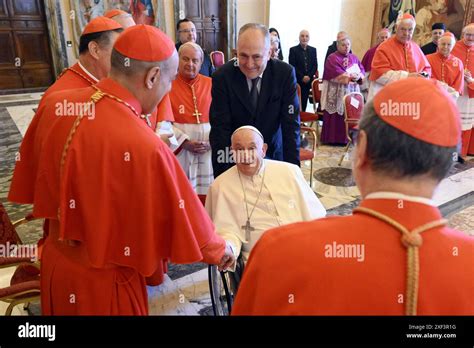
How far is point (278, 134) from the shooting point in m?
3.12

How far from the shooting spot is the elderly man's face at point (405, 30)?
5.38 metres

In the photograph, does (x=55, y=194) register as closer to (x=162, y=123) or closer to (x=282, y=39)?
(x=162, y=123)

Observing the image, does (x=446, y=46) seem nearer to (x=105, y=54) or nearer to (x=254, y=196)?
(x=254, y=196)

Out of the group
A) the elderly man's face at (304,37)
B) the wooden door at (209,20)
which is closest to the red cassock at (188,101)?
the elderly man's face at (304,37)

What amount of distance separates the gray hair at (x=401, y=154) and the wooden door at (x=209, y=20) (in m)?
11.9

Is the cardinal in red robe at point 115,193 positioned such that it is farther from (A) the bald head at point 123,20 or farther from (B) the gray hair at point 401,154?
(A) the bald head at point 123,20

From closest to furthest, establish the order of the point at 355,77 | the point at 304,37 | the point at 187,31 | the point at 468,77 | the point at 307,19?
the point at 187,31
the point at 468,77
the point at 355,77
the point at 304,37
the point at 307,19

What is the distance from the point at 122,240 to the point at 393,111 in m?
1.07

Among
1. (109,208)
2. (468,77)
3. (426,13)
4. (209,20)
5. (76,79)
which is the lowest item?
(468,77)

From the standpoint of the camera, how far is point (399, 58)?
219 inches

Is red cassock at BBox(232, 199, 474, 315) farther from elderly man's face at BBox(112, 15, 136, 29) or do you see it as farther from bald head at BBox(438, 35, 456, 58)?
bald head at BBox(438, 35, 456, 58)

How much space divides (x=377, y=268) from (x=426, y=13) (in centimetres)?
1095
